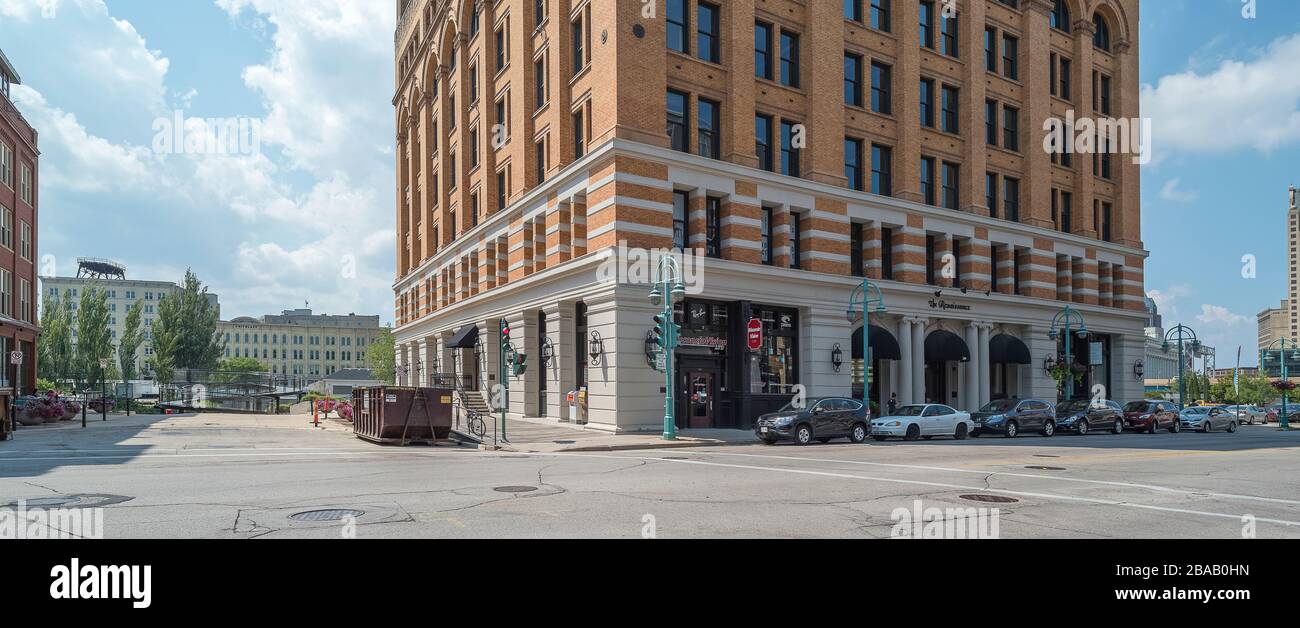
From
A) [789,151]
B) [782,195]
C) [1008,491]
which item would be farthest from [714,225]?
[1008,491]

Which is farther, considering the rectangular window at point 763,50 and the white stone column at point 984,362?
the white stone column at point 984,362

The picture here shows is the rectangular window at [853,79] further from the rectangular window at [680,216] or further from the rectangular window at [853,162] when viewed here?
the rectangular window at [680,216]

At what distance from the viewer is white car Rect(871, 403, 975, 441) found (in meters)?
28.5

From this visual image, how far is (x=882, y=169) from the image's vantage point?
36.4 m

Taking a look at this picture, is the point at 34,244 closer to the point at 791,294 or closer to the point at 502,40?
the point at 502,40

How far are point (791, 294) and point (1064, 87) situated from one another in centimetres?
2405

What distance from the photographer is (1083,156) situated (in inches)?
1753

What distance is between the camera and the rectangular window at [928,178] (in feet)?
124

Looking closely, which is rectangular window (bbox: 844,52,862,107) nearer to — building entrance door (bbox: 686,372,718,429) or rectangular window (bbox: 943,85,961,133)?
rectangular window (bbox: 943,85,961,133)

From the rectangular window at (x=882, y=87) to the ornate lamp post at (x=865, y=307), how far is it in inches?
311

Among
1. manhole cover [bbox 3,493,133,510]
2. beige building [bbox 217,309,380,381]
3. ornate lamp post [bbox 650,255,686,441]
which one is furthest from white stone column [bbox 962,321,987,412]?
beige building [bbox 217,309,380,381]

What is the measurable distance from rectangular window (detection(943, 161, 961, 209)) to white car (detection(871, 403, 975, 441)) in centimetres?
1247

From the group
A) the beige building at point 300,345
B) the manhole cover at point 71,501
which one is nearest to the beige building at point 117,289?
the beige building at point 300,345
